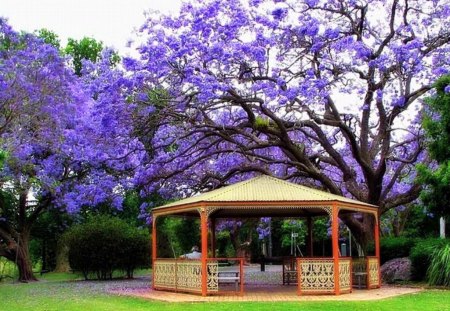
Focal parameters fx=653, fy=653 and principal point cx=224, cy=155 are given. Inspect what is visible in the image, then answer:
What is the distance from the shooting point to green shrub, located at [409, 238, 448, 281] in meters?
19.7

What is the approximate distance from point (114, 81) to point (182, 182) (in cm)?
566

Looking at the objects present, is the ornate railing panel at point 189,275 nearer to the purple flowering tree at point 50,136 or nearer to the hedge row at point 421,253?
the purple flowering tree at point 50,136

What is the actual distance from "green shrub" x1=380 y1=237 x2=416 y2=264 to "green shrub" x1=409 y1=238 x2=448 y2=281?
5.61 ft

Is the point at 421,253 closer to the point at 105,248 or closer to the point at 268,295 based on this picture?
the point at 268,295

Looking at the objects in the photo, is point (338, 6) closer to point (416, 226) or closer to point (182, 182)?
point (182, 182)

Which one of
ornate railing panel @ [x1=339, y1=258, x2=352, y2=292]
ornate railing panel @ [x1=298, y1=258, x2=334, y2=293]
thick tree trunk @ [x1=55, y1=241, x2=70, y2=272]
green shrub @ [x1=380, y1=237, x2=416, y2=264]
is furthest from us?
thick tree trunk @ [x1=55, y1=241, x2=70, y2=272]

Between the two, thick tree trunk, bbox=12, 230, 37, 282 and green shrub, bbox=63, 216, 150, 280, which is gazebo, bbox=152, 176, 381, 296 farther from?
thick tree trunk, bbox=12, 230, 37, 282

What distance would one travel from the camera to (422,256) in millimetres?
19844

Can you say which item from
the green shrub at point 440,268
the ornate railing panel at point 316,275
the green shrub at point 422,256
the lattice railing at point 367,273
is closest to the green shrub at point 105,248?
the lattice railing at point 367,273

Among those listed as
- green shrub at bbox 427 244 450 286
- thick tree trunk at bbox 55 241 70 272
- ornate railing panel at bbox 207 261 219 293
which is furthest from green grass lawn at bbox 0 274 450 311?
thick tree trunk at bbox 55 241 70 272

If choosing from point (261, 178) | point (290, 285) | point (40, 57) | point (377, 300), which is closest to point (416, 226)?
point (290, 285)

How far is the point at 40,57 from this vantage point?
69.4 feet

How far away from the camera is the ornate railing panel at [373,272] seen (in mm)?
18750

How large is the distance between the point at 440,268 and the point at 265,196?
572 cm
